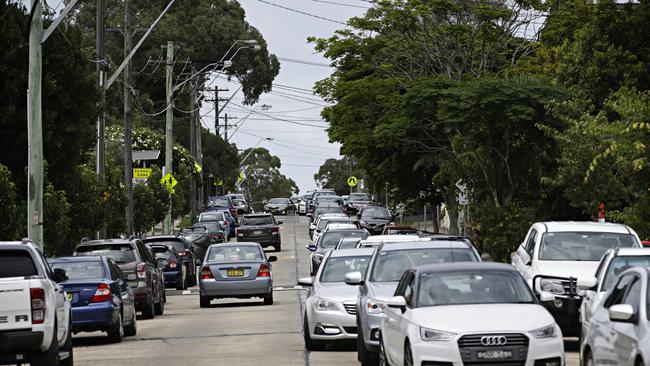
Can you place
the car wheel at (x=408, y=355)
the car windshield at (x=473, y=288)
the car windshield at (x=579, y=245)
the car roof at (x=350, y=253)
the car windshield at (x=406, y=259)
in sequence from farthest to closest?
the car roof at (x=350, y=253), the car windshield at (x=579, y=245), the car windshield at (x=406, y=259), the car windshield at (x=473, y=288), the car wheel at (x=408, y=355)

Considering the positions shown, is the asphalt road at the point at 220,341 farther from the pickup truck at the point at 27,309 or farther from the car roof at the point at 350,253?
the pickup truck at the point at 27,309

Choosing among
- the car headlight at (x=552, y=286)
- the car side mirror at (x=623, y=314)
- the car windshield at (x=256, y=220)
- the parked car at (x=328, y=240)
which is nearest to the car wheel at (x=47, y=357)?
the car side mirror at (x=623, y=314)

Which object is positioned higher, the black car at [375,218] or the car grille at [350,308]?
the black car at [375,218]

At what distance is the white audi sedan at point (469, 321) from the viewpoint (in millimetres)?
13969

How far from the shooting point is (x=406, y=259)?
19.6 m

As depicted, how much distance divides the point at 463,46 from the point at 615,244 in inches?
1170

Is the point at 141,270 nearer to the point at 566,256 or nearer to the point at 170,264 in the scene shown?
the point at 566,256

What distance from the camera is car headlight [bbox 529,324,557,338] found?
1412cm

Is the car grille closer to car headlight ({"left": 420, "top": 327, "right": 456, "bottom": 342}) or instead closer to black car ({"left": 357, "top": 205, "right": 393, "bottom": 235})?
car headlight ({"left": 420, "top": 327, "right": 456, "bottom": 342})

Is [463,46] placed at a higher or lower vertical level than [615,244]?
higher

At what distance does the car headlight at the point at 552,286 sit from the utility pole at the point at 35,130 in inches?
412

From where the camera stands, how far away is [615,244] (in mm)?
22688

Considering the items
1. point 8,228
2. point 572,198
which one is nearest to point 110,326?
point 8,228

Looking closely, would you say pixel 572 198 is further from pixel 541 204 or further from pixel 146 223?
pixel 146 223
